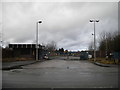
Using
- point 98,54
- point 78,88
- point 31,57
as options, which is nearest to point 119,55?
point 78,88

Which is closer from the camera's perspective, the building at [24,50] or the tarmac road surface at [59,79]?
the tarmac road surface at [59,79]

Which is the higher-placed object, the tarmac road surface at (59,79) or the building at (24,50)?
the building at (24,50)

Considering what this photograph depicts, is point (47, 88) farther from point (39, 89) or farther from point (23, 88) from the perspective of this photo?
point (23, 88)

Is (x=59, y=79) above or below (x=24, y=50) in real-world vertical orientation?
below

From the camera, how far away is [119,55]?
115 ft

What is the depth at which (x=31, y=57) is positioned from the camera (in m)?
58.9

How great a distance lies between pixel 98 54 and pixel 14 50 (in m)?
29.8

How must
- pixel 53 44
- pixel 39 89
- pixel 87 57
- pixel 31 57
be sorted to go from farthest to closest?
pixel 53 44, pixel 87 57, pixel 31 57, pixel 39 89

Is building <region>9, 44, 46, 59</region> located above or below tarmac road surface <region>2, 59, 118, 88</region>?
above

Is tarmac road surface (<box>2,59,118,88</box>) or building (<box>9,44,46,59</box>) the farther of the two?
building (<box>9,44,46,59</box>)

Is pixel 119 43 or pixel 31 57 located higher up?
pixel 119 43

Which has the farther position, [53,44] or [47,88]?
[53,44]

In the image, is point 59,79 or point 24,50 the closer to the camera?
point 59,79

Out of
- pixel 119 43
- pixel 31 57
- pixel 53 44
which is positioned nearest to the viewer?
pixel 119 43
